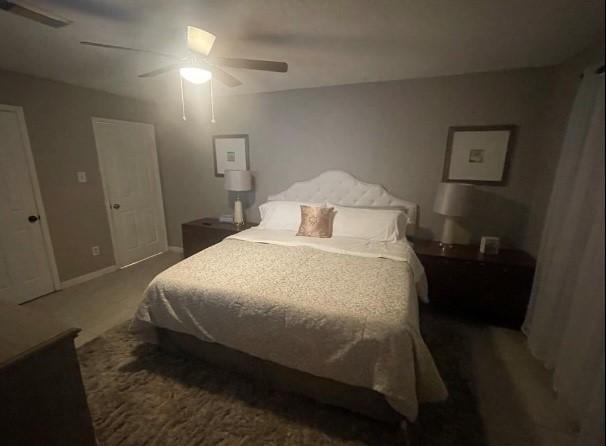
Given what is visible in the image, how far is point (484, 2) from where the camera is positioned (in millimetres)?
1434

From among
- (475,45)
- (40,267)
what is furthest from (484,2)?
(40,267)

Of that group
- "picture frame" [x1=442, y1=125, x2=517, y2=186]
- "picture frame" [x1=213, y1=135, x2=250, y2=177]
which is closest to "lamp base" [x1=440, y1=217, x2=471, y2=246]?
"picture frame" [x1=442, y1=125, x2=517, y2=186]

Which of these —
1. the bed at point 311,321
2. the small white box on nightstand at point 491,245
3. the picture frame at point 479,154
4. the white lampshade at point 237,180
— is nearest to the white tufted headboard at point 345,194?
the white lampshade at point 237,180

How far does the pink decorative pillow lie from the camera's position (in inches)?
104

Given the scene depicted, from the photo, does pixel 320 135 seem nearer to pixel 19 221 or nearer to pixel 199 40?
pixel 199 40

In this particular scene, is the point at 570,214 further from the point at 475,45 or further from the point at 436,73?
the point at 436,73

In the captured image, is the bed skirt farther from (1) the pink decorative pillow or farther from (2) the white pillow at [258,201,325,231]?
(2) the white pillow at [258,201,325,231]

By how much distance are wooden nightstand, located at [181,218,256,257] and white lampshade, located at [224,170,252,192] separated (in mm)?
512

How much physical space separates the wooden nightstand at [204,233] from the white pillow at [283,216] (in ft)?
1.70

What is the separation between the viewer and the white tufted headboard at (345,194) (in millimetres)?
2916

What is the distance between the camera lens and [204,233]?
11.3 ft

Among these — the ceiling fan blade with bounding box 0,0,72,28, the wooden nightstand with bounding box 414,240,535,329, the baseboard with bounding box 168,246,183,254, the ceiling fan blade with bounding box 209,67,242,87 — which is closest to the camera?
the ceiling fan blade with bounding box 0,0,72,28

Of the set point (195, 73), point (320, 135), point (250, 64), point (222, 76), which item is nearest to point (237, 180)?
point (320, 135)

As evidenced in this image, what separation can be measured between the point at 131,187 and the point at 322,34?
10.8ft
